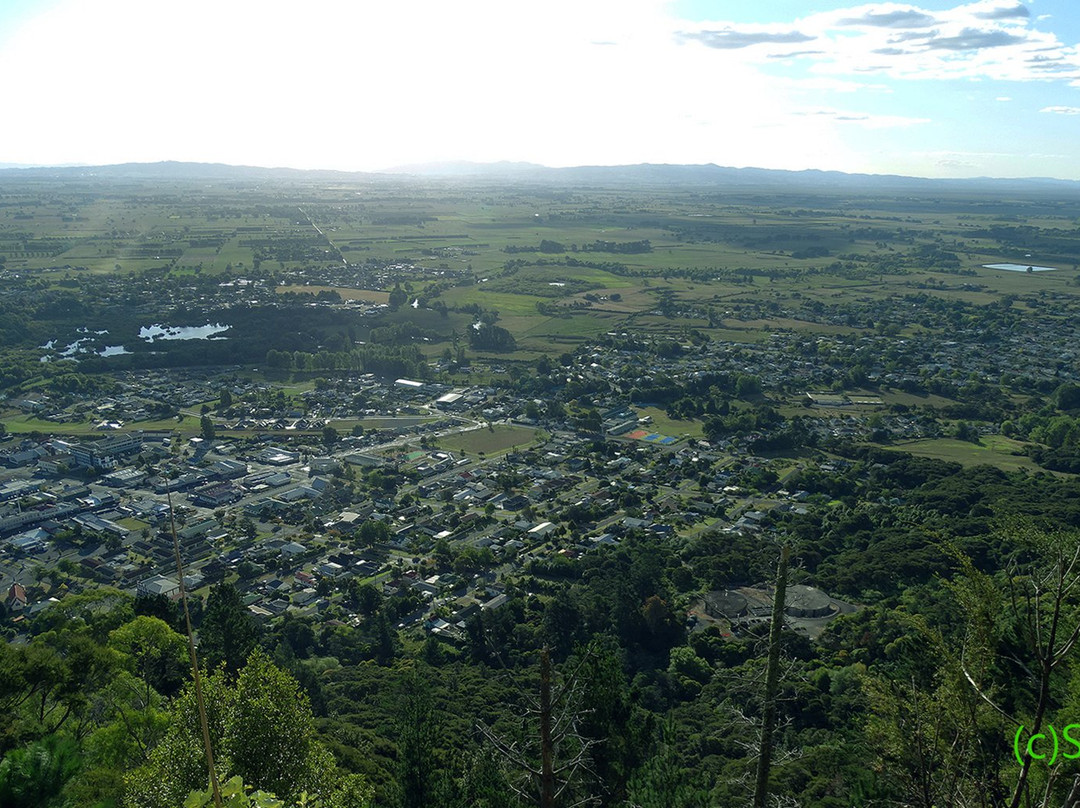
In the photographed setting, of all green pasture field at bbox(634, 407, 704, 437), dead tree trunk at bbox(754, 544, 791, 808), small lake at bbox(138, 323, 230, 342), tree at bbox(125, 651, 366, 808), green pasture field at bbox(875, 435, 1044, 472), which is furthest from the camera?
small lake at bbox(138, 323, 230, 342)

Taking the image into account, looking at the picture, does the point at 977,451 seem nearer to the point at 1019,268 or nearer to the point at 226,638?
the point at 226,638

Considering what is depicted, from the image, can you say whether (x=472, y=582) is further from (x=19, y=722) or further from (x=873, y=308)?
(x=873, y=308)

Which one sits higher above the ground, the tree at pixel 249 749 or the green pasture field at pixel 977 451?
the tree at pixel 249 749

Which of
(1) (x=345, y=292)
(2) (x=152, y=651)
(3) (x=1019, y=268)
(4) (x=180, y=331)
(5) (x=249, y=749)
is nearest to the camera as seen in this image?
(5) (x=249, y=749)

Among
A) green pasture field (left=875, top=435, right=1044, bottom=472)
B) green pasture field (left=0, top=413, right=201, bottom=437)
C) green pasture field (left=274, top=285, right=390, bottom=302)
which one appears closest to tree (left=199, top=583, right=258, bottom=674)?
green pasture field (left=0, top=413, right=201, bottom=437)

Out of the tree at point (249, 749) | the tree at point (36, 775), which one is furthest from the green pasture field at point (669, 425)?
the tree at point (36, 775)

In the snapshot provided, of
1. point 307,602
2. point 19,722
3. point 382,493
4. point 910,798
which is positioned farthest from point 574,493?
point 910,798

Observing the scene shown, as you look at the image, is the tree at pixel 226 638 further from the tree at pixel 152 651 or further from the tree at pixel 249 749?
the tree at pixel 249 749

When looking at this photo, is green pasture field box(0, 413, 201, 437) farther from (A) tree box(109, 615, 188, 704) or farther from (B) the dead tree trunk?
(B) the dead tree trunk

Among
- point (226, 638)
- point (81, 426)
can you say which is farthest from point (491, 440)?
point (226, 638)
